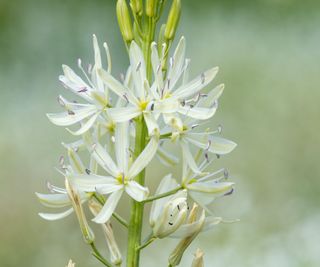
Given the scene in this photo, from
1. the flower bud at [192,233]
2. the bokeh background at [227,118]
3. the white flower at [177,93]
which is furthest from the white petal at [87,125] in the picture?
the bokeh background at [227,118]

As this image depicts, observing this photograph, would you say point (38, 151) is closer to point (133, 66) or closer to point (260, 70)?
point (260, 70)

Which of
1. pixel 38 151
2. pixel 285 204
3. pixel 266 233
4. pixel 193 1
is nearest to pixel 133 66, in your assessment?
pixel 266 233

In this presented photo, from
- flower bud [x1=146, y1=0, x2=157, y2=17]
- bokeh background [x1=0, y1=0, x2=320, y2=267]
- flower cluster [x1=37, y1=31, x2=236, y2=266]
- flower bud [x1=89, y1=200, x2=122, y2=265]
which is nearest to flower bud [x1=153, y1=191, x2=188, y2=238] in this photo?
flower cluster [x1=37, y1=31, x2=236, y2=266]

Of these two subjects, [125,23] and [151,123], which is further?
[125,23]

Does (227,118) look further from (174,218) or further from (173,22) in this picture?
(174,218)

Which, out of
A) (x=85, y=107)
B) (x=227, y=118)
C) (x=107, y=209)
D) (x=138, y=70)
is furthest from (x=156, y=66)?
(x=227, y=118)

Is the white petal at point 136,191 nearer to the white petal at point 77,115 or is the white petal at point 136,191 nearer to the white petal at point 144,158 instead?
the white petal at point 144,158
